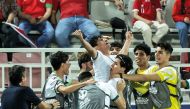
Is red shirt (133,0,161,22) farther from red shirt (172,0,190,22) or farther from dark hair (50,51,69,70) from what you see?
dark hair (50,51,69,70)

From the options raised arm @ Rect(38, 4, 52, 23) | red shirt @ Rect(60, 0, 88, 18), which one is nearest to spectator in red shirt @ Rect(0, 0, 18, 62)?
raised arm @ Rect(38, 4, 52, 23)

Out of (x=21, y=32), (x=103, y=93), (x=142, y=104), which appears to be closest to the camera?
(x=103, y=93)

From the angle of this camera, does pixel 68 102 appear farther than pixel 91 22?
No

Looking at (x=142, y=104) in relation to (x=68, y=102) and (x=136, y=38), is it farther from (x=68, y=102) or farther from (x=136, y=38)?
(x=136, y=38)

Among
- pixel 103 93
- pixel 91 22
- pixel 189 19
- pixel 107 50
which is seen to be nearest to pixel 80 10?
pixel 91 22

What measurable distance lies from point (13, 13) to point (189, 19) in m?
3.20

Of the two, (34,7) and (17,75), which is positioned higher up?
(34,7)

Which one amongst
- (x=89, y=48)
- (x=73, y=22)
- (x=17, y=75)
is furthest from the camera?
(x=73, y=22)

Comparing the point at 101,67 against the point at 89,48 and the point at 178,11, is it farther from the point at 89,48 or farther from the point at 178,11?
the point at 178,11

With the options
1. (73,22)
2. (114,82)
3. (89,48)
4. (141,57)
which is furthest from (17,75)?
(73,22)

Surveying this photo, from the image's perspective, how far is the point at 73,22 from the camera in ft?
37.3

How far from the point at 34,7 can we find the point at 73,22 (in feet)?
2.76

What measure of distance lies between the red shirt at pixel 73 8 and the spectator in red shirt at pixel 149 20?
3.05 ft

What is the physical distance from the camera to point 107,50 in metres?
8.15
